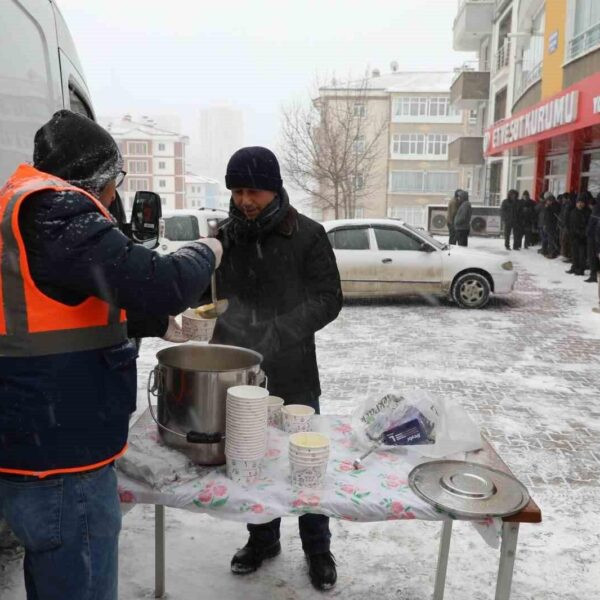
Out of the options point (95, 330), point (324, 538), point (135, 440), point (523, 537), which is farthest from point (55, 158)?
point (523, 537)

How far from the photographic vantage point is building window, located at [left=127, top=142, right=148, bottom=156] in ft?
304

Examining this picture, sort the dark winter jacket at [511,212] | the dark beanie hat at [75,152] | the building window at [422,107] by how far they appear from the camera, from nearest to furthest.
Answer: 1. the dark beanie hat at [75,152]
2. the dark winter jacket at [511,212]
3. the building window at [422,107]

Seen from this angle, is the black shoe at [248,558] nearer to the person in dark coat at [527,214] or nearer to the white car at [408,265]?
the white car at [408,265]

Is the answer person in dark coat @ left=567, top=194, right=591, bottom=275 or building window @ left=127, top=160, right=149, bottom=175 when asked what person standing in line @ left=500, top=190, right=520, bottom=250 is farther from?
building window @ left=127, top=160, right=149, bottom=175

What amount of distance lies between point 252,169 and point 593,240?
11.1m

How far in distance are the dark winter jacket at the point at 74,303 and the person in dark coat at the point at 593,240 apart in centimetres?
1127

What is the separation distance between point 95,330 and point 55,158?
19.4 inches

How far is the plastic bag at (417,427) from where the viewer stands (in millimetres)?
2510

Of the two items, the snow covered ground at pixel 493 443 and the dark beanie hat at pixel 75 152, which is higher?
the dark beanie hat at pixel 75 152

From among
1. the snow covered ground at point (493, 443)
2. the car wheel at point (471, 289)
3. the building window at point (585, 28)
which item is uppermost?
the building window at point (585, 28)

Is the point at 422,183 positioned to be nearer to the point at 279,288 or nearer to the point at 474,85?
the point at 474,85

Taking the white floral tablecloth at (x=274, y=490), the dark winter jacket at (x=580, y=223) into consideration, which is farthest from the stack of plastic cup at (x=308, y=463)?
the dark winter jacket at (x=580, y=223)

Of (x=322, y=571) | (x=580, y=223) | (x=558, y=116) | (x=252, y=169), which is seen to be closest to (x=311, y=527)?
(x=322, y=571)

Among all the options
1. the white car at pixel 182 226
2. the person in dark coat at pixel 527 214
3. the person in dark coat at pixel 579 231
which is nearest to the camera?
the white car at pixel 182 226
